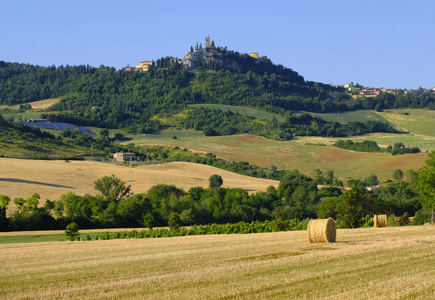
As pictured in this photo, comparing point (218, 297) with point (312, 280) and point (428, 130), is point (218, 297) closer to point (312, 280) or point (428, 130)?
point (312, 280)

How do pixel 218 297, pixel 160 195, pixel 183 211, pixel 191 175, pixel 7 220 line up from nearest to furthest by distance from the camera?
pixel 218 297 < pixel 7 220 < pixel 183 211 < pixel 160 195 < pixel 191 175

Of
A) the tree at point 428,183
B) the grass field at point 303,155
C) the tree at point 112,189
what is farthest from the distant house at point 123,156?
the tree at point 428,183

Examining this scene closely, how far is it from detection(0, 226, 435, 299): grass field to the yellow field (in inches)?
2385

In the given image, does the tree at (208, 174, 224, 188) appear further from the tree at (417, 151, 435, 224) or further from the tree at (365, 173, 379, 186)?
the tree at (417, 151, 435, 224)

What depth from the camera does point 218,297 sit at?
14.6 m

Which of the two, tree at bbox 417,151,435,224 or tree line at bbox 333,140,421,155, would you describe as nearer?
tree at bbox 417,151,435,224

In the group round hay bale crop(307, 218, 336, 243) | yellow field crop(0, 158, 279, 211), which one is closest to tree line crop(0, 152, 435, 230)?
yellow field crop(0, 158, 279, 211)

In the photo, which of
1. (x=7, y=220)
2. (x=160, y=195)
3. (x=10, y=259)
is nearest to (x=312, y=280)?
(x=10, y=259)

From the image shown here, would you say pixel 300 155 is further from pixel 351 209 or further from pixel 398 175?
pixel 351 209

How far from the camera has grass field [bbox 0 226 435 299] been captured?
15078 millimetres

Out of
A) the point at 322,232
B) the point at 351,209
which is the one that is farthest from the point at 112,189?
the point at 322,232

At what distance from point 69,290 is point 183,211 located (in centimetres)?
5442

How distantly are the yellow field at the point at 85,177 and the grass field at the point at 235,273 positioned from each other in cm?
6058

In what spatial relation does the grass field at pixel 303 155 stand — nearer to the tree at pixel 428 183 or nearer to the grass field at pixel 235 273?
the tree at pixel 428 183
